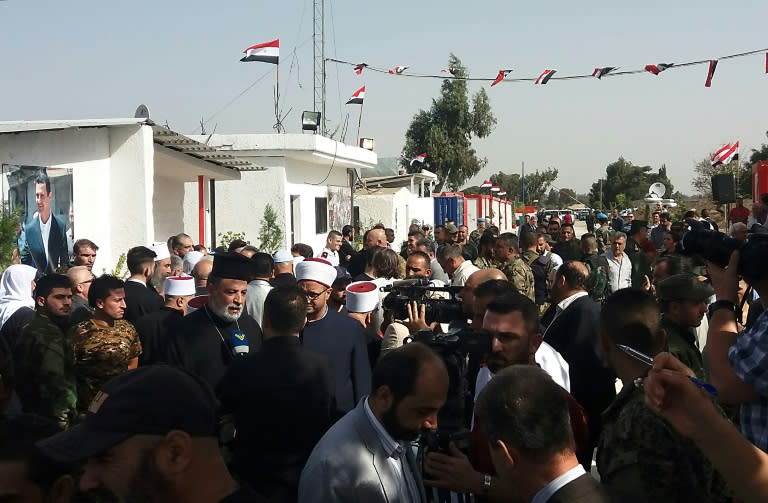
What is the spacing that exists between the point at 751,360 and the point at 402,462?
1407 mm

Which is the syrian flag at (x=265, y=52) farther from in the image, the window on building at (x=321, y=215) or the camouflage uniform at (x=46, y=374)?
the camouflage uniform at (x=46, y=374)

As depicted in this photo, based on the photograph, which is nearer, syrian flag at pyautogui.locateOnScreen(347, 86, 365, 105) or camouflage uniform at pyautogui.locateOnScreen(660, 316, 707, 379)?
camouflage uniform at pyautogui.locateOnScreen(660, 316, 707, 379)

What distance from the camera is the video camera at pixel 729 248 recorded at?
3.57 m

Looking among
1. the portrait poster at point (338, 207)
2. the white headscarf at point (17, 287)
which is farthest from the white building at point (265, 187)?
the white headscarf at point (17, 287)

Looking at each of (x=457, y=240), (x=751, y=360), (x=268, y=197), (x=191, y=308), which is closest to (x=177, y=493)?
(x=751, y=360)

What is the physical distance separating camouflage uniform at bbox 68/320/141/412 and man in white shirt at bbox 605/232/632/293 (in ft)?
25.0

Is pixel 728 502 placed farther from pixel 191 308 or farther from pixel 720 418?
pixel 191 308

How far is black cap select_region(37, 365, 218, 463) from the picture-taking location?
2.21 meters

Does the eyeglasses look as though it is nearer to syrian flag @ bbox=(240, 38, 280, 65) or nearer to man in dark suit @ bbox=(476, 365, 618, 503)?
man in dark suit @ bbox=(476, 365, 618, 503)

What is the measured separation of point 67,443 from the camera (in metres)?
2.25

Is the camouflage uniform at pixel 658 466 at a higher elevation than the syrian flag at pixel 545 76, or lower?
lower

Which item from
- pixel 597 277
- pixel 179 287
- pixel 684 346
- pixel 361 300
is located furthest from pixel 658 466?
pixel 597 277

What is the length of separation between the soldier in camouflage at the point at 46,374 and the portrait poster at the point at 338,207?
19448 millimetres

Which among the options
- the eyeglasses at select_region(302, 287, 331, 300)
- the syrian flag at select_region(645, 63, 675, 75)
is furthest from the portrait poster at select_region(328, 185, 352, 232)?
the eyeglasses at select_region(302, 287, 331, 300)
